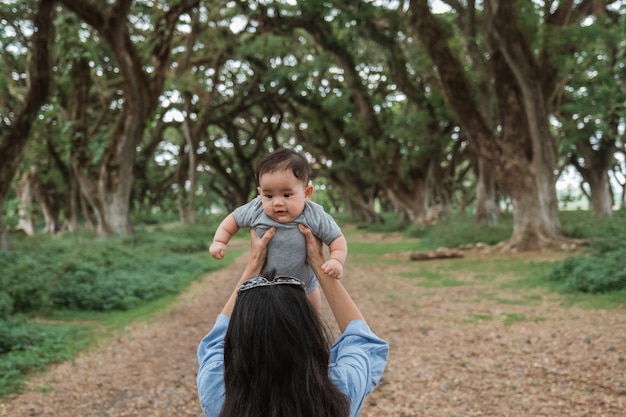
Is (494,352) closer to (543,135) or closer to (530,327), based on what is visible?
(530,327)

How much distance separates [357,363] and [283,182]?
79cm

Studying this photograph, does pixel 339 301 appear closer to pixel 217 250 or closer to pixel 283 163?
pixel 283 163

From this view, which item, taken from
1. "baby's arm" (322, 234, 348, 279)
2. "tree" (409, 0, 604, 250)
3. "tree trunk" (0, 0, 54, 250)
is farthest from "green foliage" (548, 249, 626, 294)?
"tree trunk" (0, 0, 54, 250)

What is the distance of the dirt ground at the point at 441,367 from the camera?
4.48 meters

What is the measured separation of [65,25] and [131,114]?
2954 millimetres

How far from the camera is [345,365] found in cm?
186

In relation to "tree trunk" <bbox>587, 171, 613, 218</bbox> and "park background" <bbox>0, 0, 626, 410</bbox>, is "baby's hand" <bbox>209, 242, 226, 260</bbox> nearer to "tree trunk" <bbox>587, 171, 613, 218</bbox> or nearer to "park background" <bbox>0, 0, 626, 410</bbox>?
"park background" <bbox>0, 0, 626, 410</bbox>

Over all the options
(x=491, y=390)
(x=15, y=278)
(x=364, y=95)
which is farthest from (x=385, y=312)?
(x=364, y=95)

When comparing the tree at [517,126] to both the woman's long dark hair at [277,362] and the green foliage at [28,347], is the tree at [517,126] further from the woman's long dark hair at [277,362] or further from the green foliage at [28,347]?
the woman's long dark hair at [277,362]

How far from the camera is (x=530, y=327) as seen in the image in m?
6.67

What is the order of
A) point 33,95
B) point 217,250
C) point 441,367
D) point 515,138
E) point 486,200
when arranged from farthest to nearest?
point 486,200
point 515,138
point 33,95
point 441,367
point 217,250

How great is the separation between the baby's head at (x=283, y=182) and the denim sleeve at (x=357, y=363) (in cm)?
57

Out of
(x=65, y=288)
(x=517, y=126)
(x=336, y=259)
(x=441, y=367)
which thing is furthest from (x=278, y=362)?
(x=517, y=126)

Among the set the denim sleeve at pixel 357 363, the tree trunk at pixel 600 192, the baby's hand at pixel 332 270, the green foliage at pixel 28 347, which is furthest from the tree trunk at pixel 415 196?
the denim sleeve at pixel 357 363
